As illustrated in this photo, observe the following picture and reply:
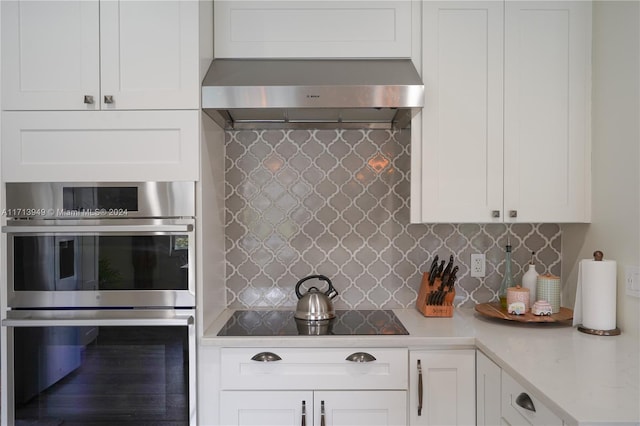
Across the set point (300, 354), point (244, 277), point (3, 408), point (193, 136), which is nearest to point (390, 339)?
point (300, 354)

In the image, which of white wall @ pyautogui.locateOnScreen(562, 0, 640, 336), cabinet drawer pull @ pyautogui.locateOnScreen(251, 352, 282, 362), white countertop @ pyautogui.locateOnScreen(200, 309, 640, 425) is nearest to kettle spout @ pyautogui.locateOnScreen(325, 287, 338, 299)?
white countertop @ pyautogui.locateOnScreen(200, 309, 640, 425)

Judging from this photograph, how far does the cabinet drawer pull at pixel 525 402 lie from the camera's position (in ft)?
4.66

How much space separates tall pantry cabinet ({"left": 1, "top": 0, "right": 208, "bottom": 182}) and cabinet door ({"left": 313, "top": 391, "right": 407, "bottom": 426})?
1.07 metres

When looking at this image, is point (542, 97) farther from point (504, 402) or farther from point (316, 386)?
point (316, 386)

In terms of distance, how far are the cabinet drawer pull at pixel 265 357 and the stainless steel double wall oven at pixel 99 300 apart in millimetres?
255

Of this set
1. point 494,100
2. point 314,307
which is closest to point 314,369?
point 314,307

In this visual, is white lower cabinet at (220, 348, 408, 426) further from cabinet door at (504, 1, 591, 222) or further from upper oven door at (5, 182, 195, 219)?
cabinet door at (504, 1, 591, 222)

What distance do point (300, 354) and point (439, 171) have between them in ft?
3.26

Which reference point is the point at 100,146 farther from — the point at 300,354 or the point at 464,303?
the point at 464,303

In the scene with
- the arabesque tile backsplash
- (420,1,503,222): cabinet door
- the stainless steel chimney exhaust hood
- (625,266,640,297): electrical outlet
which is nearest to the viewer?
(625,266,640,297): electrical outlet

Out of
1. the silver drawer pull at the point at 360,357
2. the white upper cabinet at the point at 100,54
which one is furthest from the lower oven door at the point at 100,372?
the white upper cabinet at the point at 100,54

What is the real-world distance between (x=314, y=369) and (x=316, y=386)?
2.7 inches

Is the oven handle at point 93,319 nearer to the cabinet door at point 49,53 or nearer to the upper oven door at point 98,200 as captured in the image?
the upper oven door at point 98,200

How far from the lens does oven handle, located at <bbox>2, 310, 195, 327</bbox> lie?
74.8 inches
